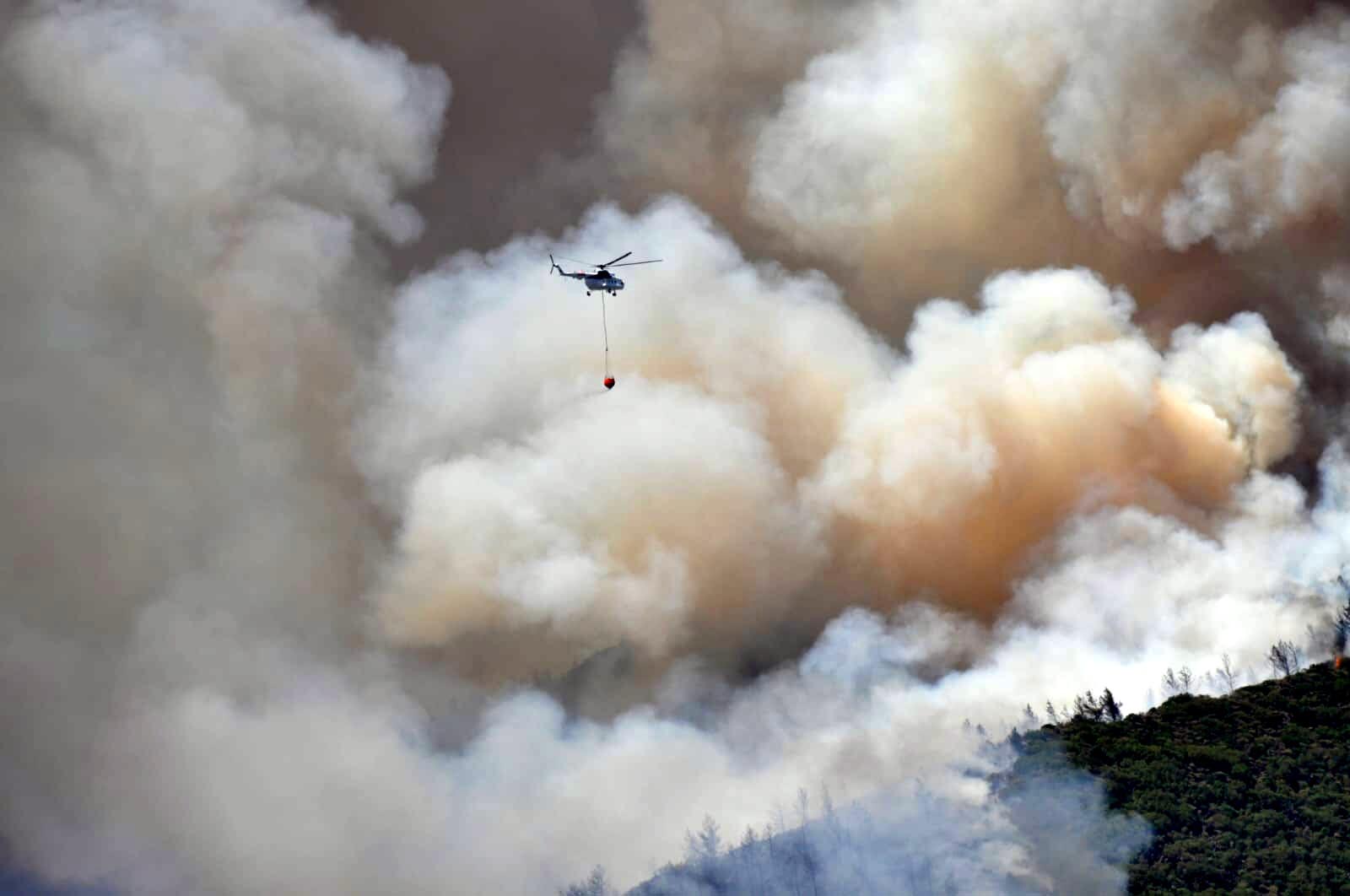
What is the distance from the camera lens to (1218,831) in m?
163

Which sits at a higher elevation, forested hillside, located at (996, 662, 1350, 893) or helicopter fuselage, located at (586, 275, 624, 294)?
helicopter fuselage, located at (586, 275, 624, 294)

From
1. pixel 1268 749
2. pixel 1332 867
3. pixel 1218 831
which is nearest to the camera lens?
pixel 1332 867

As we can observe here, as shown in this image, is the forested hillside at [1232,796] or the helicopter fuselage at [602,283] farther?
the helicopter fuselage at [602,283]

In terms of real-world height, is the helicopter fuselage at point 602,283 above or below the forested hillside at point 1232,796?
above

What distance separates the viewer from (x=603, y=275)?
Answer: 578 ft

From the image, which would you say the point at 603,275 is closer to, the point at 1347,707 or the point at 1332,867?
the point at 1332,867

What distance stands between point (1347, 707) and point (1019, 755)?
52.5 metres

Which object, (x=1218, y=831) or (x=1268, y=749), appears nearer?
(x=1218, y=831)

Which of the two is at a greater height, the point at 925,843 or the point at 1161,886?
the point at 925,843

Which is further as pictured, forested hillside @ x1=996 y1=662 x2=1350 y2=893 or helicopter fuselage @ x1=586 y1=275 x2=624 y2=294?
helicopter fuselage @ x1=586 y1=275 x2=624 y2=294

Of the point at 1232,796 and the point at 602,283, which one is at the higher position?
the point at 602,283

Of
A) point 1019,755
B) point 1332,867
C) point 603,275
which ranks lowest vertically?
point 1332,867

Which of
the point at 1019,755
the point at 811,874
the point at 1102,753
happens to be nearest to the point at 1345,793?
the point at 1102,753

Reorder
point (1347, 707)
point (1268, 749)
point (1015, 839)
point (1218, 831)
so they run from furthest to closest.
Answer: point (1347, 707), point (1268, 749), point (1015, 839), point (1218, 831)
